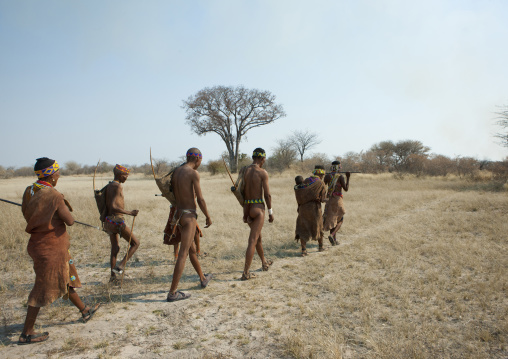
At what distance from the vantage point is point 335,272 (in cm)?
513

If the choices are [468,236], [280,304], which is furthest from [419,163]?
[280,304]

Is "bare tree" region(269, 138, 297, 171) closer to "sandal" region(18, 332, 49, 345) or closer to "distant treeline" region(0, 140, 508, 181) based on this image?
"distant treeline" region(0, 140, 508, 181)

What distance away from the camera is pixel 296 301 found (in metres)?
4.03

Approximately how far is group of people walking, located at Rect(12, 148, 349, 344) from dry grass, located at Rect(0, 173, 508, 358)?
316 millimetres

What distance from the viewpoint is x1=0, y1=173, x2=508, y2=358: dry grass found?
302cm

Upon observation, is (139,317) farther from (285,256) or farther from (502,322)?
(502,322)

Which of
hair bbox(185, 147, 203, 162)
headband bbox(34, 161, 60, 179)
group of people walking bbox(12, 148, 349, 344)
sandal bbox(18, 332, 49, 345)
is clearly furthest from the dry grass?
hair bbox(185, 147, 203, 162)

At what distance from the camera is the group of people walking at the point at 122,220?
10.5 feet

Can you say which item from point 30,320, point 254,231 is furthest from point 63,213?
point 254,231

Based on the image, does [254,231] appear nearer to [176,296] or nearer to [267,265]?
[267,265]

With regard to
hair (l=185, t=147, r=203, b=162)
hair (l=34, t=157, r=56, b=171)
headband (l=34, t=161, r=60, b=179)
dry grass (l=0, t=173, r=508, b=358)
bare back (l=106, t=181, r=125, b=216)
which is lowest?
dry grass (l=0, t=173, r=508, b=358)

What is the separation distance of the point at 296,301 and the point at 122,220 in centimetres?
283

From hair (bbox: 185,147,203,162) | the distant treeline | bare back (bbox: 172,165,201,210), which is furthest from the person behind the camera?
the distant treeline

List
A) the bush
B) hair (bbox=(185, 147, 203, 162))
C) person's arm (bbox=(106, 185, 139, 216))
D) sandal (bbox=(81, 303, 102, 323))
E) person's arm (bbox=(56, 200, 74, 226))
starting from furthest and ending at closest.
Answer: the bush, person's arm (bbox=(106, 185, 139, 216)), hair (bbox=(185, 147, 203, 162)), sandal (bbox=(81, 303, 102, 323)), person's arm (bbox=(56, 200, 74, 226))
